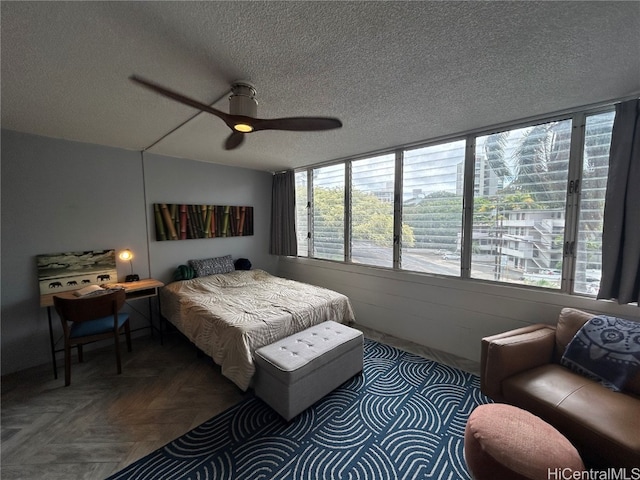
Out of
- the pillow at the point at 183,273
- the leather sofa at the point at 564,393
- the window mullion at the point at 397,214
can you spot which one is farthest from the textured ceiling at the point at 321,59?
the pillow at the point at 183,273

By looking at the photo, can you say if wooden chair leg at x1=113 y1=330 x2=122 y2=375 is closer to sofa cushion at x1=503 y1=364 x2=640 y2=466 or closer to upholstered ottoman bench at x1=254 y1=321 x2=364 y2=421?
upholstered ottoman bench at x1=254 y1=321 x2=364 y2=421

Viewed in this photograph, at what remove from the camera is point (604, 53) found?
1.42 metres

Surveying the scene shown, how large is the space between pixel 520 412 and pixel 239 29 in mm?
2499

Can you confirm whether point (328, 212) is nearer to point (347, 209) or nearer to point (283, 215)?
point (347, 209)

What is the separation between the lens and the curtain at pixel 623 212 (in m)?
1.84

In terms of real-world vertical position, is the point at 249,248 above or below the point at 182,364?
above

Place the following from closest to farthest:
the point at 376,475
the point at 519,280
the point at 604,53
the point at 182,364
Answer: the point at 604,53
the point at 376,475
the point at 519,280
the point at 182,364

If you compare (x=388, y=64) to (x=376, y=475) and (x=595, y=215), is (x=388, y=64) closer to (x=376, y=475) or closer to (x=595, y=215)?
(x=595, y=215)

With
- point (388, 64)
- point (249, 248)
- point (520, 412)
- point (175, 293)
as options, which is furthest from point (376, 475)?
point (249, 248)

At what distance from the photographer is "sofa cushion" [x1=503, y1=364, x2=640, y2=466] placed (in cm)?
126

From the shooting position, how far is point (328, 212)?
4.07 meters

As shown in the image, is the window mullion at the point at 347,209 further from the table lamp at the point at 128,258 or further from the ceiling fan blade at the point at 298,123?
the table lamp at the point at 128,258

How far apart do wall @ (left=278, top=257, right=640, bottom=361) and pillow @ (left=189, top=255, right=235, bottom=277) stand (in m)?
1.51

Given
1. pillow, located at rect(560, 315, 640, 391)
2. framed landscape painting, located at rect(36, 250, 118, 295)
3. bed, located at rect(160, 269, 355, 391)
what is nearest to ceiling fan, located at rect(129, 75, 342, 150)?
bed, located at rect(160, 269, 355, 391)
